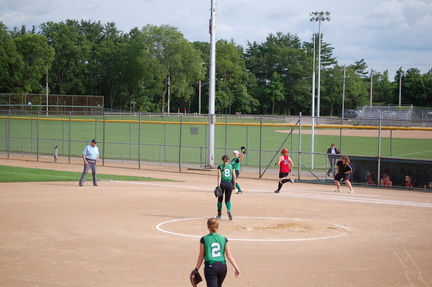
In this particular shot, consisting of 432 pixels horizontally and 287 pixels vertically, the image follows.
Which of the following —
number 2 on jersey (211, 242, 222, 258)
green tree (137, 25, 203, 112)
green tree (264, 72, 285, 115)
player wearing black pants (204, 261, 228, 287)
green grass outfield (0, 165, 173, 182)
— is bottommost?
green grass outfield (0, 165, 173, 182)

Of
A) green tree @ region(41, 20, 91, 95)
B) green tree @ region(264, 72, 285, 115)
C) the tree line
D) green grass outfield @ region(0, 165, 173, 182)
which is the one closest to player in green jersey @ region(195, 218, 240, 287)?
green grass outfield @ region(0, 165, 173, 182)

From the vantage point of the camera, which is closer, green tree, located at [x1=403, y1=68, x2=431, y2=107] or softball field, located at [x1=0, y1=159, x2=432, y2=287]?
softball field, located at [x1=0, y1=159, x2=432, y2=287]

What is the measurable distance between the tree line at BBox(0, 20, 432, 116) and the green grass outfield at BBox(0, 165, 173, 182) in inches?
2395

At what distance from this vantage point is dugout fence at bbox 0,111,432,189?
1086 inches

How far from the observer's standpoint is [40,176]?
28.3 meters

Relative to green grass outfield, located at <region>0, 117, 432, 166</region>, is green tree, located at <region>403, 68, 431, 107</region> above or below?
above

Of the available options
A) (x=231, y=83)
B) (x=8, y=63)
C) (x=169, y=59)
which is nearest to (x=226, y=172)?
(x=8, y=63)

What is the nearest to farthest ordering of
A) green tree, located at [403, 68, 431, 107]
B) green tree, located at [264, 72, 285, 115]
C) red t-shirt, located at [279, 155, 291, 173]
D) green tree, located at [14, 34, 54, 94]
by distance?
red t-shirt, located at [279, 155, 291, 173], green tree, located at [14, 34, 54, 94], green tree, located at [403, 68, 431, 107], green tree, located at [264, 72, 285, 115]

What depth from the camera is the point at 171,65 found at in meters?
99.9

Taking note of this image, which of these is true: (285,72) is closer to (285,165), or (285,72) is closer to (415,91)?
(415,91)

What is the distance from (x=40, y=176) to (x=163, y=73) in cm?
7224

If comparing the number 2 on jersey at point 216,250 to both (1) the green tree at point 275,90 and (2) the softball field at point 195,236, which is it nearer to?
(2) the softball field at point 195,236

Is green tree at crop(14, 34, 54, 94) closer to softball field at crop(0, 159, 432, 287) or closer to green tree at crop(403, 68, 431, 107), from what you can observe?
green tree at crop(403, 68, 431, 107)

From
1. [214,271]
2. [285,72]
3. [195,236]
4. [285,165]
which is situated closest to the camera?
[214,271]
